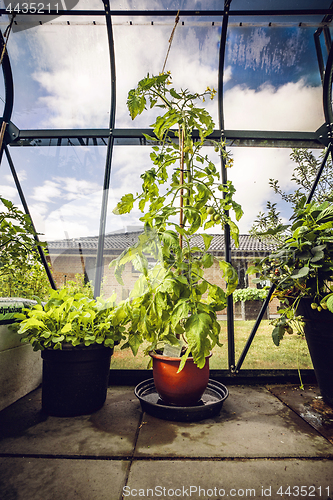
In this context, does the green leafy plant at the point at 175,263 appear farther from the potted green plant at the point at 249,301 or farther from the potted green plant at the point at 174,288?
the potted green plant at the point at 249,301

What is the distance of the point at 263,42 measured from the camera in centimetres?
208

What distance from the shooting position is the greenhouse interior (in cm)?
106

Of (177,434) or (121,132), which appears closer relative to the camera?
(177,434)

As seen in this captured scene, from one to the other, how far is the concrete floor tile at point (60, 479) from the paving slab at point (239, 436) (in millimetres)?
144

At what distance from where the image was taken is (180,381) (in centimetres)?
129

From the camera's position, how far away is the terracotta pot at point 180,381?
1298 mm

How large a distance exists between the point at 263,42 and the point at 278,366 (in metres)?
2.48

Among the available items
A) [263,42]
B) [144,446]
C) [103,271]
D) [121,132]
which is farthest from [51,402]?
[263,42]

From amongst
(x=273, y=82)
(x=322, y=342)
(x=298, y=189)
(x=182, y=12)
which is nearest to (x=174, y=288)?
(x=322, y=342)

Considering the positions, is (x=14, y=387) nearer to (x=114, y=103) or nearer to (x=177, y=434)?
(x=177, y=434)

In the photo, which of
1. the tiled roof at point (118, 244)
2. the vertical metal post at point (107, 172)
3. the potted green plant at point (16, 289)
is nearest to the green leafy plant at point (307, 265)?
the tiled roof at point (118, 244)

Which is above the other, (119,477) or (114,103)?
(114,103)

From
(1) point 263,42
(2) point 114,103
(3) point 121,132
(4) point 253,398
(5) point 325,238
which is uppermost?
(1) point 263,42

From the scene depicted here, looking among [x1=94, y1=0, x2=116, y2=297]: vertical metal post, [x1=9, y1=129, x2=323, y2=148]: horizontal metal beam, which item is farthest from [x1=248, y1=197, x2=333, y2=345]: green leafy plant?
[x1=94, y1=0, x2=116, y2=297]: vertical metal post
